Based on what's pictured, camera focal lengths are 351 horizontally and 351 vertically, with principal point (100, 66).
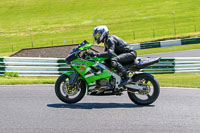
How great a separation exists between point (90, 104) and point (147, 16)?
45.0 meters

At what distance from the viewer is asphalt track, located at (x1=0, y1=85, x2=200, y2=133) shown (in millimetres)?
5664

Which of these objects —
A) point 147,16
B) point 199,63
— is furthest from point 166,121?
point 147,16

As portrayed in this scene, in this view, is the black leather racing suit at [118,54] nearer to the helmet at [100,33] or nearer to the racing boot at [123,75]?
the racing boot at [123,75]

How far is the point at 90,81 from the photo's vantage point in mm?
7586

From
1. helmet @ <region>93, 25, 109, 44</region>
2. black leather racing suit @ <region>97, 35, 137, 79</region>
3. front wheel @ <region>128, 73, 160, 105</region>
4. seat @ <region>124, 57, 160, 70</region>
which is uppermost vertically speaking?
helmet @ <region>93, 25, 109, 44</region>

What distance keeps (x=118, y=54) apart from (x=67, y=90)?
1461 mm

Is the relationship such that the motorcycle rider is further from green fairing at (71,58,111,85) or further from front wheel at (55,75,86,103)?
front wheel at (55,75,86,103)

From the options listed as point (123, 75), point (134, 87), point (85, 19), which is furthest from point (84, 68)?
point (85, 19)

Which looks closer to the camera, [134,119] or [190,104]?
[134,119]

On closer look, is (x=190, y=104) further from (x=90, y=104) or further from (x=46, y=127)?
(x=46, y=127)

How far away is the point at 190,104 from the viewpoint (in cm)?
769

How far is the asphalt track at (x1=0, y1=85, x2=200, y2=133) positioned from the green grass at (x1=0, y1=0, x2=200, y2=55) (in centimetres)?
2747

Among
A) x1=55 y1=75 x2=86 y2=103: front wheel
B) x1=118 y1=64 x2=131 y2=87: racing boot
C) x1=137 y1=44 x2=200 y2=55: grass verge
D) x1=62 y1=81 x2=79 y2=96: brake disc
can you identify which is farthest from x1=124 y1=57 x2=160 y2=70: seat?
x1=137 y1=44 x2=200 y2=55: grass verge

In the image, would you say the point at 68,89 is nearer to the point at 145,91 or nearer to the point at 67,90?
the point at 67,90
